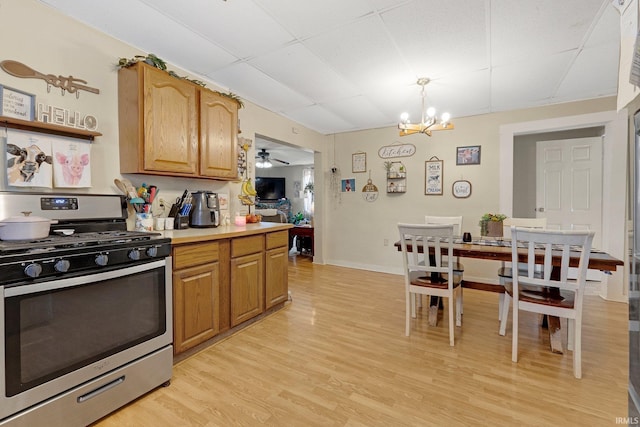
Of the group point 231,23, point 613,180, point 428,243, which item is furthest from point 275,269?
point 613,180

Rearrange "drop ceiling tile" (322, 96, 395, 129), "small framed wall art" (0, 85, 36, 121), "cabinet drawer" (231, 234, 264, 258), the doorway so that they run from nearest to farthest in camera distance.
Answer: "small framed wall art" (0, 85, 36, 121) → "cabinet drawer" (231, 234, 264, 258) → the doorway → "drop ceiling tile" (322, 96, 395, 129)

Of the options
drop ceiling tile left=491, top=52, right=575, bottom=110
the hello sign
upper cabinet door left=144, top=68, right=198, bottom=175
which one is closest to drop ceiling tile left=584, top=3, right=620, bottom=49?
drop ceiling tile left=491, top=52, right=575, bottom=110

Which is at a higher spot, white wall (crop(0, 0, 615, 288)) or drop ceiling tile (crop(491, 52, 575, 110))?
drop ceiling tile (crop(491, 52, 575, 110))

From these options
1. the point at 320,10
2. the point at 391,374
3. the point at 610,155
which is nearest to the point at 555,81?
the point at 610,155

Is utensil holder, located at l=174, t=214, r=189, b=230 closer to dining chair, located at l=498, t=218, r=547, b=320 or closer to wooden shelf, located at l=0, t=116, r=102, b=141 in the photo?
wooden shelf, located at l=0, t=116, r=102, b=141

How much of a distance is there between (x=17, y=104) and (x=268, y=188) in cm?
698

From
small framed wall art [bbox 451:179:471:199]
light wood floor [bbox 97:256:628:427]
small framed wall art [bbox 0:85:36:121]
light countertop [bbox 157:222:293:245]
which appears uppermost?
small framed wall art [bbox 0:85:36:121]

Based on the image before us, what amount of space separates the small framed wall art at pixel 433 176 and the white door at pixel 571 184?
5.00 ft

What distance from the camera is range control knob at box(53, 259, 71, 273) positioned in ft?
4.26

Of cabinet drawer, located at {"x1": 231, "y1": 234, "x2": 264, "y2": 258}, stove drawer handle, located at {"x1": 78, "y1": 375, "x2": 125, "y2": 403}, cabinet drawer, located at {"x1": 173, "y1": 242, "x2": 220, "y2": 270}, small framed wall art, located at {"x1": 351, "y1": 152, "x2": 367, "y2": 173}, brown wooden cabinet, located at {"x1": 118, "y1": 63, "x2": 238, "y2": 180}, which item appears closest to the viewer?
stove drawer handle, located at {"x1": 78, "y1": 375, "x2": 125, "y2": 403}

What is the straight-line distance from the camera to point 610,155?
3363mm

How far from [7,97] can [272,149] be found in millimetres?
4898

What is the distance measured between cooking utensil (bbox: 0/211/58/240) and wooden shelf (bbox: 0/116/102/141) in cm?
59

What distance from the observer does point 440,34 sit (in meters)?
2.16
